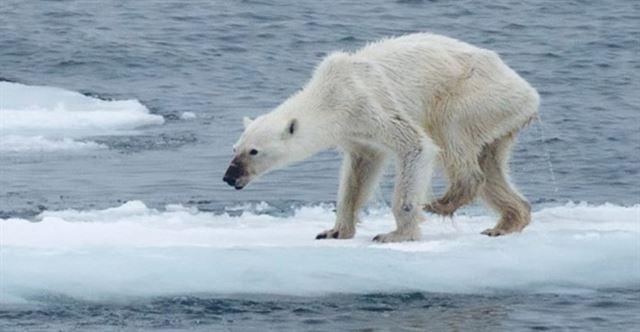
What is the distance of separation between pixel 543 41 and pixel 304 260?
55.3 feet

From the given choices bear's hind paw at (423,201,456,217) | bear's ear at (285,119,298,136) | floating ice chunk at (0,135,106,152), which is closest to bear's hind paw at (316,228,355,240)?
bear's hind paw at (423,201,456,217)

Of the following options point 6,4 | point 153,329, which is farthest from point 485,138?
point 6,4

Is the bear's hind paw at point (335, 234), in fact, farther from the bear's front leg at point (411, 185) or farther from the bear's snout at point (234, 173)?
the bear's snout at point (234, 173)

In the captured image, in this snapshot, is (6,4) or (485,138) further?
(6,4)

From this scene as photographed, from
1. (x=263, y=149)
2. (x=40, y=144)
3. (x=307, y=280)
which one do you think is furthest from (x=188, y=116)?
(x=307, y=280)

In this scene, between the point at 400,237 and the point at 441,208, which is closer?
the point at 400,237

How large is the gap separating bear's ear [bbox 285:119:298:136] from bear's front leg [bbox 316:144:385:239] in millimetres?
670

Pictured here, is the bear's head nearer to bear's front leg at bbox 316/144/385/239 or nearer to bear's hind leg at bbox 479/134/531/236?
bear's front leg at bbox 316/144/385/239

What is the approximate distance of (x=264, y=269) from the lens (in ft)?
37.7

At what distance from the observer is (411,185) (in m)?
12.4

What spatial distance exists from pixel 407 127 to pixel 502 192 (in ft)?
3.44

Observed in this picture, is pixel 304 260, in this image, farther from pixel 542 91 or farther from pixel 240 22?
pixel 240 22

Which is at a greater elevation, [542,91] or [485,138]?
[542,91]

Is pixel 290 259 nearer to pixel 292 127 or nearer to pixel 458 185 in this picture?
pixel 292 127
